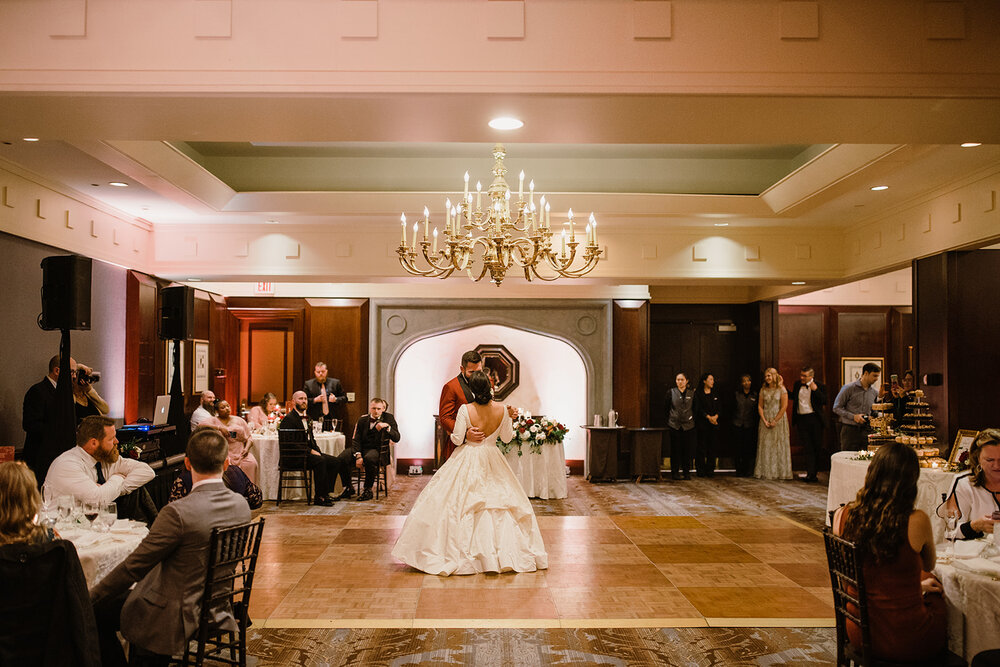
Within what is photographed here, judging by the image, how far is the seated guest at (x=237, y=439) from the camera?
7.96 metres

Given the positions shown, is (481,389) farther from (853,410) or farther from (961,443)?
(853,410)

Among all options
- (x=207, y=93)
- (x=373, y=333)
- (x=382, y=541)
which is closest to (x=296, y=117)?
(x=207, y=93)

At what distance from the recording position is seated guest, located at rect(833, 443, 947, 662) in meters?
3.11

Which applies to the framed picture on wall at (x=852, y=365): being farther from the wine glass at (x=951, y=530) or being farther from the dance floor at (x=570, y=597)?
the wine glass at (x=951, y=530)

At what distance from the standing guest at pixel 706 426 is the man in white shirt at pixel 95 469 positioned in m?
8.95

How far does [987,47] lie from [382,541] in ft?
19.1

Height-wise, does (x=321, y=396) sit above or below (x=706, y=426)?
above

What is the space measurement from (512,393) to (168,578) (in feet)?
31.7

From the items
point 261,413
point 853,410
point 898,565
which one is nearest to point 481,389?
point 898,565

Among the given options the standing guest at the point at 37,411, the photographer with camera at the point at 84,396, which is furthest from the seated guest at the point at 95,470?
the photographer with camera at the point at 84,396

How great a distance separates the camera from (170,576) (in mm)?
3254

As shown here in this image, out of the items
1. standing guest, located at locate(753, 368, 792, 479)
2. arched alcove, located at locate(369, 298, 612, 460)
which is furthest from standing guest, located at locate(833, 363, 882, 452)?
arched alcove, located at locate(369, 298, 612, 460)

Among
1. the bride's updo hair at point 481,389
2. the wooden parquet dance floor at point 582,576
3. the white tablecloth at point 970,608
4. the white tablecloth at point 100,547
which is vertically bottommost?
the wooden parquet dance floor at point 582,576

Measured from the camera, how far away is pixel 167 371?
9.33 m
